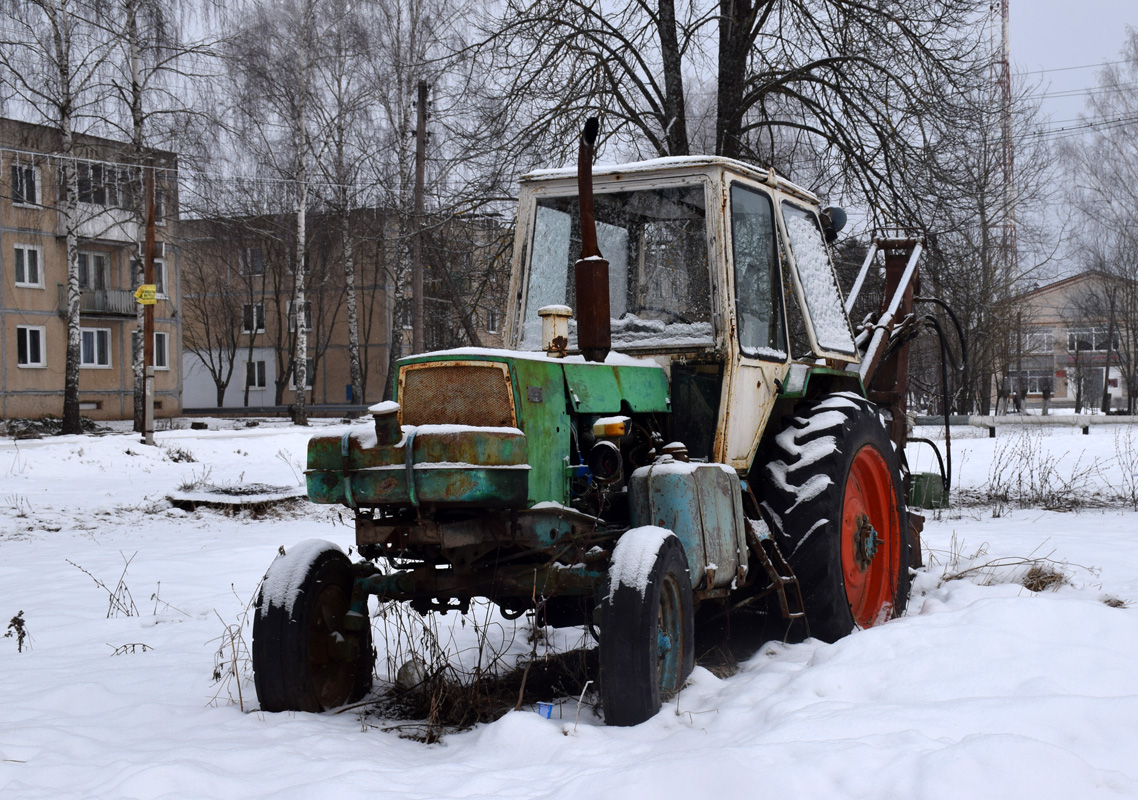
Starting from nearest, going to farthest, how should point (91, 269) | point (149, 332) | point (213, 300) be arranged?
point (149, 332) → point (91, 269) → point (213, 300)

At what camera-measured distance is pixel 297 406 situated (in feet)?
85.9

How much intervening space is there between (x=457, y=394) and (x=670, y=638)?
116cm

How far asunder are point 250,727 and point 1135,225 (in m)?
38.0

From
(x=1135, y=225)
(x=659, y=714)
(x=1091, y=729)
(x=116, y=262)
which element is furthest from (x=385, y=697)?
(x=1135, y=225)

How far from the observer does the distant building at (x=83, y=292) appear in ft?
86.4

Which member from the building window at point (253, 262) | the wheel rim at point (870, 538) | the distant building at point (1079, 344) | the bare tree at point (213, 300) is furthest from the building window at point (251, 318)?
the wheel rim at point (870, 538)

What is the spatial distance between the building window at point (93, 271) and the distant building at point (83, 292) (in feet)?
0.10

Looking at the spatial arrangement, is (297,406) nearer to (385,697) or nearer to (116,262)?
(116,262)

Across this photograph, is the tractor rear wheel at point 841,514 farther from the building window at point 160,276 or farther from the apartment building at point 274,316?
the building window at point 160,276

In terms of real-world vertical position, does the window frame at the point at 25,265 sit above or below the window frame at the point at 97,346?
above

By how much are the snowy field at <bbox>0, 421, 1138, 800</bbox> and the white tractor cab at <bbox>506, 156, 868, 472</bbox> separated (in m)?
1.16

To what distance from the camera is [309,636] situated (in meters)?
3.99

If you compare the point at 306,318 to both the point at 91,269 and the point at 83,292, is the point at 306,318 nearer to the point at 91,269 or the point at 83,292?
the point at 91,269

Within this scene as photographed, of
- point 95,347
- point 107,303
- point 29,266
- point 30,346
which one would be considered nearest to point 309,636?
point 30,346
